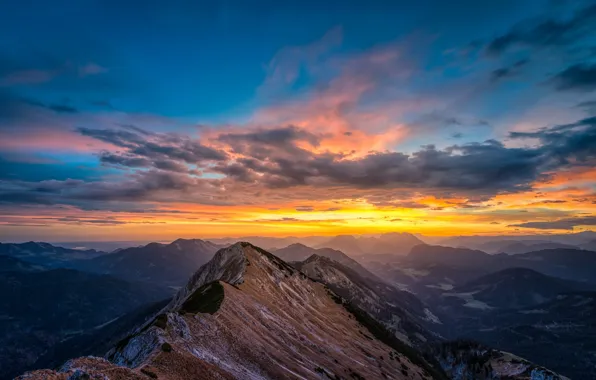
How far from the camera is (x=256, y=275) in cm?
15850

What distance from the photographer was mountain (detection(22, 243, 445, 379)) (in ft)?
173

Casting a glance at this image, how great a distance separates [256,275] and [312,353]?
186 feet

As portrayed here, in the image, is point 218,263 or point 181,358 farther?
point 218,263

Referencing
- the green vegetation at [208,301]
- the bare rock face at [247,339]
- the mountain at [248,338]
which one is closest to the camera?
the bare rock face at [247,339]

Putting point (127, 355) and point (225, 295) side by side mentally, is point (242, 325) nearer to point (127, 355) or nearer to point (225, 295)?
point (225, 295)

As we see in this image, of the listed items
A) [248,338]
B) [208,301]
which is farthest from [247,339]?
[208,301]

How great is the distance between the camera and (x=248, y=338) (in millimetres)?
87188

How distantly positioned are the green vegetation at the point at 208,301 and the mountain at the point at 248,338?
296mm

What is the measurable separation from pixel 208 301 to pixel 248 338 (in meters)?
20.1

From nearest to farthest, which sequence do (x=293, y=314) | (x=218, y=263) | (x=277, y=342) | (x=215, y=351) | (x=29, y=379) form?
1. (x=29, y=379)
2. (x=215, y=351)
3. (x=277, y=342)
4. (x=293, y=314)
5. (x=218, y=263)

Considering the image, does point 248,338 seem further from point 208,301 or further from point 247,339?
point 208,301

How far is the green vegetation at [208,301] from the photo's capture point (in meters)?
92.2

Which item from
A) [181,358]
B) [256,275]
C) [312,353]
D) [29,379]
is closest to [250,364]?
[181,358]

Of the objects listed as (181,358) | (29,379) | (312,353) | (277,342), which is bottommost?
(312,353)
